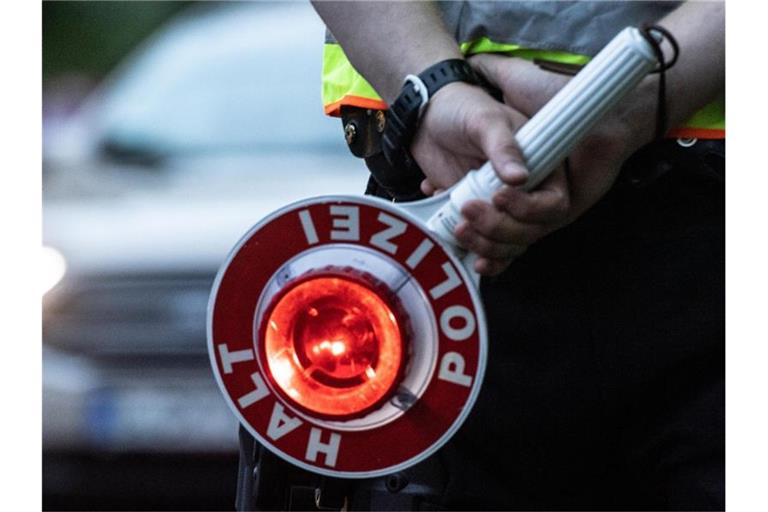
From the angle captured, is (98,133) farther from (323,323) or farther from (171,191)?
(323,323)

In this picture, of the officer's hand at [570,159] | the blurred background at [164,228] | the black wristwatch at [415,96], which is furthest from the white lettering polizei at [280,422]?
the blurred background at [164,228]

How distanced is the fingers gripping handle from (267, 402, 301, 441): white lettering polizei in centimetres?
26

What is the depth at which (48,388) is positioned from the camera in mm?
4816

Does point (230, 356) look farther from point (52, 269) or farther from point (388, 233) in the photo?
point (52, 269)

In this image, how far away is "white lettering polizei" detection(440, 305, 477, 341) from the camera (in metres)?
1.65

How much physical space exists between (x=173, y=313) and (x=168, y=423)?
340 millimetres

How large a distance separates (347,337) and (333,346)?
Answer: 0.7 inches

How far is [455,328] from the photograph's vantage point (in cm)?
165

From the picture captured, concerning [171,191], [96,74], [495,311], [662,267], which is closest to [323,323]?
[495,311]

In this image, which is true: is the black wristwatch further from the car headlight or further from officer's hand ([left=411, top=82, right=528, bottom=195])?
the car headlight

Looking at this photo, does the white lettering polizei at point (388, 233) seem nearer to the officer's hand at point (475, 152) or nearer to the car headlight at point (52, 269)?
the officer's hand at point (475, 152)

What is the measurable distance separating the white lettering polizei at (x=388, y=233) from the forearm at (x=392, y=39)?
0.25m

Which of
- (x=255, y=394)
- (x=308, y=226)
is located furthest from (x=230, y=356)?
(x=308, y=226)

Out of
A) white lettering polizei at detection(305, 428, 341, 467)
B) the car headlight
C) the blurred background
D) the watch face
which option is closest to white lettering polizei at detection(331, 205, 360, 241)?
the watch face
